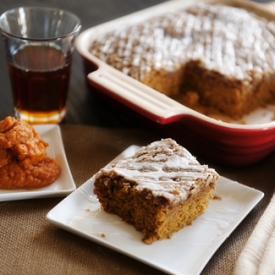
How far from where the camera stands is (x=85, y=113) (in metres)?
1.92

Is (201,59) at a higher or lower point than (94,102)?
higher

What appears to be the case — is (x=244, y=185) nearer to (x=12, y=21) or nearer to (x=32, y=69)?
(x=32, y=69)

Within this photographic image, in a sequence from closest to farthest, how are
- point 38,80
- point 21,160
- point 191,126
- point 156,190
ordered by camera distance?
point 156,190
point 21,160
point 191,126
point 38,80

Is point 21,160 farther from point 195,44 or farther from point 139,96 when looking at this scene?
point 195,44

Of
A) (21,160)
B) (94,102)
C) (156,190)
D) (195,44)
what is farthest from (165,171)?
(195,44)

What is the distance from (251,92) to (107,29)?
0.67 metres

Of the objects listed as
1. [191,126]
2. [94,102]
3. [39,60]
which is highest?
[39,60]

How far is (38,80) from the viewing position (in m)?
1.69

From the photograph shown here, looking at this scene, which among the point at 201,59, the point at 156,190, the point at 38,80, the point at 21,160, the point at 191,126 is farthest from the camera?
the point at 201,59

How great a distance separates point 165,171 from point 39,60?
0.66 metres

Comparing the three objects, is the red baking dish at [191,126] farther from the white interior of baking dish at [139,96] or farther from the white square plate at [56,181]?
the white square plate at [56,181]

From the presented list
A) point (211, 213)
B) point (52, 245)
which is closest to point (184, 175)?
point (211, 213)

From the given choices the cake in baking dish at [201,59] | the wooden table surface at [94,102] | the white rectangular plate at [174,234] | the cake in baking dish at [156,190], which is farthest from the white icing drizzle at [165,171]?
the cake in baking dish at [201,59]

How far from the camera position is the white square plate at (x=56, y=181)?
1398mm
